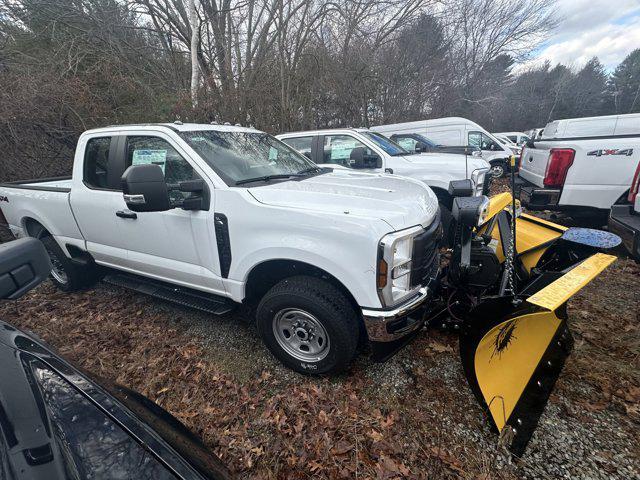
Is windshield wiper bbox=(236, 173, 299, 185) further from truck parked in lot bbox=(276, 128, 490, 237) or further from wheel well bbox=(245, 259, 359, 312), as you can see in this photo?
truck parked in lot bbox=(276, 128, 490, 237)

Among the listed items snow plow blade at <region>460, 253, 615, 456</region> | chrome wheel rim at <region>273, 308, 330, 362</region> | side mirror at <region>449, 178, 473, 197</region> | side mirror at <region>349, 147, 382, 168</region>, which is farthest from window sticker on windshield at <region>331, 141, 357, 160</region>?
snow plow blade at <region>460, 253, 615, 456</region>

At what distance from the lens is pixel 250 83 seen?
10.9 meters

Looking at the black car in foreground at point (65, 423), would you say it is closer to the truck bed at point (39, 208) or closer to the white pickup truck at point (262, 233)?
the white pickup truck at point (262, 233)

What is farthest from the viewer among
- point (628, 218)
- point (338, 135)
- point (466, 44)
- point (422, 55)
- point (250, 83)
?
point (466, 44)

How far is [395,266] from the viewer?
80.4 inches

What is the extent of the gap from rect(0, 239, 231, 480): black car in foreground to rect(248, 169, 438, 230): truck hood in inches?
57.6

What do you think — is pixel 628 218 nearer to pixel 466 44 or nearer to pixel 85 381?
pixel 85 381

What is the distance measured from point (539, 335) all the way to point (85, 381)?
8.53 feet

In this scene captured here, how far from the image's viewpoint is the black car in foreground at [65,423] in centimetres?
94

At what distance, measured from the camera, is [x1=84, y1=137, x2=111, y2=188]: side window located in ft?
10.6

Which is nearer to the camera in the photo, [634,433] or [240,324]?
[634,433]

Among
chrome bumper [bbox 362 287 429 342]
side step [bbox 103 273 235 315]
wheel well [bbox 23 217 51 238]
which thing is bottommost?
side step [bbox 103 273 235 315]

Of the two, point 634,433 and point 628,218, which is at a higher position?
point 628,218

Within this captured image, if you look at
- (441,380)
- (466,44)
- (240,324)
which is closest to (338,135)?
(240,324)
